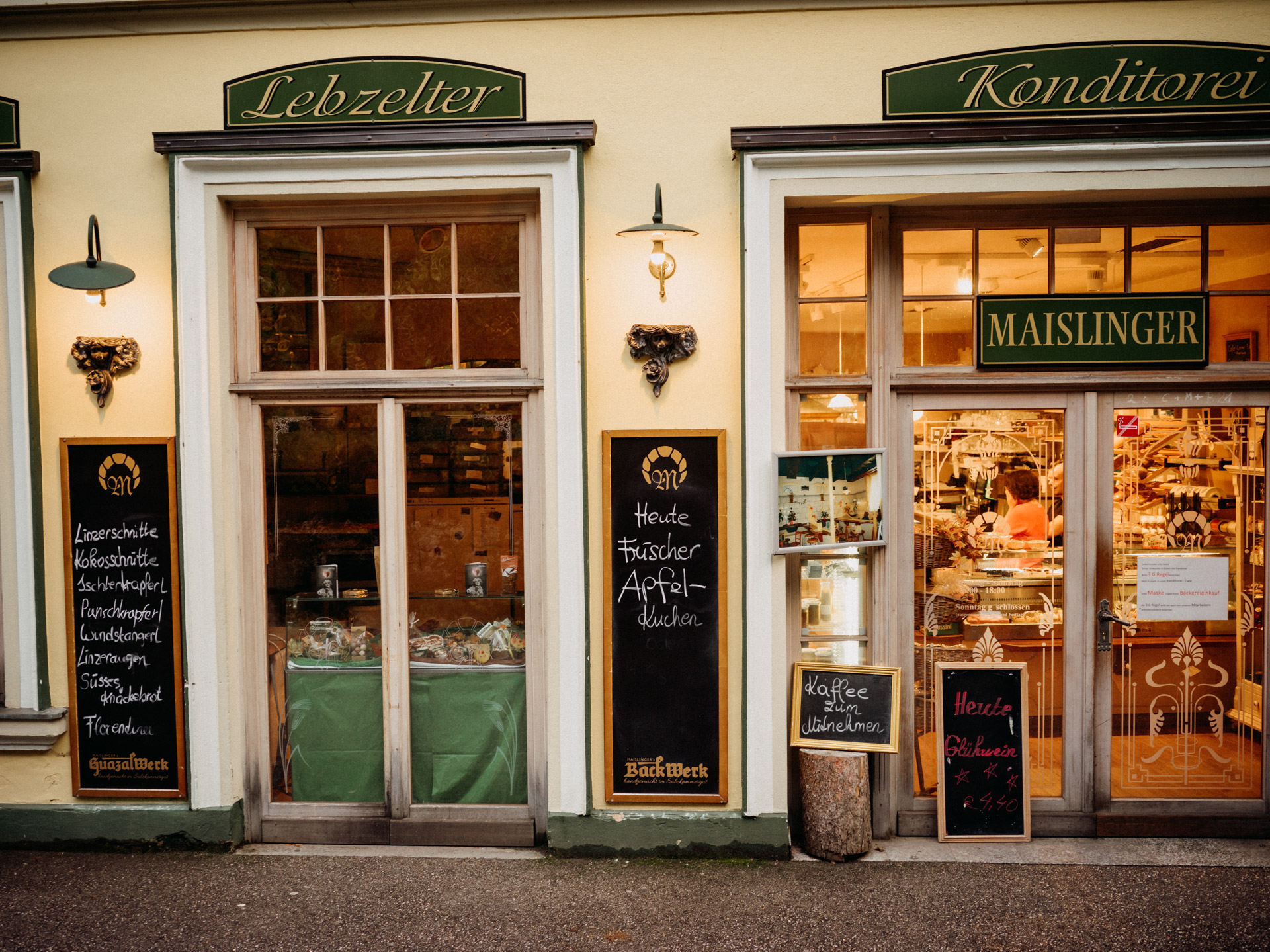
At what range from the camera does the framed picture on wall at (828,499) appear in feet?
Answer: 13.5

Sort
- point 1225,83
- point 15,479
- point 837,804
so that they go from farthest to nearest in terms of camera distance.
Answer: point 15,479 → point 837,804 → point 1225,83

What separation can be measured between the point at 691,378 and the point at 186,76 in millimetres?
3074

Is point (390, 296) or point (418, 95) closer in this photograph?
point (418, 95)

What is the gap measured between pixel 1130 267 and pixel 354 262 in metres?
4.21

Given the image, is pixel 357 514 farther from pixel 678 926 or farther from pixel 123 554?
pixel 678 926

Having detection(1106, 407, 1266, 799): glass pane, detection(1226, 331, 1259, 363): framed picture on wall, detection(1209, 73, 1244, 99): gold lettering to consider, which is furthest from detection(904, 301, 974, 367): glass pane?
detection(1209, 73, 1244, 99): gold lettering

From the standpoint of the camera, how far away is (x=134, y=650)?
430 centimetres

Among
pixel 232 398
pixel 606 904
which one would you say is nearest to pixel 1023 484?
pixel 606 904

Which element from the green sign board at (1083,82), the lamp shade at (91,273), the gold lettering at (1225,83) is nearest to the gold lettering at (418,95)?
the lamp shade at (91,273)

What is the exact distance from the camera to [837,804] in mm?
4129

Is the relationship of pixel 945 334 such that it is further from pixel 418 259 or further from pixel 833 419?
pixel 418 259

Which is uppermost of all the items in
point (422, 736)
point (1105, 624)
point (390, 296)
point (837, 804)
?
point (390, 296)

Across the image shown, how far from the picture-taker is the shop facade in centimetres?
409

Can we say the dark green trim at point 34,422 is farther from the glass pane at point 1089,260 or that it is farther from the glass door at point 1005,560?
the glass pane at point 1089,260
